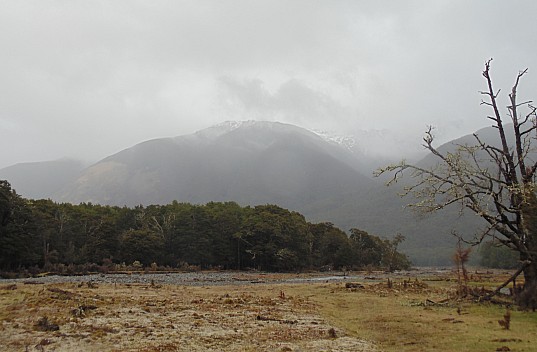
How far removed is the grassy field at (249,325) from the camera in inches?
620

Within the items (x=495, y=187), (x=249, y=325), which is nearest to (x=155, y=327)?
(x=249, y=325)

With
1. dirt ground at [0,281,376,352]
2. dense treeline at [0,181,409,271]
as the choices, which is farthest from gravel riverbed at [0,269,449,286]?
dirt ground at [0,281,376,352]

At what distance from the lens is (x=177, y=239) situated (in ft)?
342

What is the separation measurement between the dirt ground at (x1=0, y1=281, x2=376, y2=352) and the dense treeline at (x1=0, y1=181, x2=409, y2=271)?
53.6 metres

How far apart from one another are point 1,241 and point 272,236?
56268 millimetres

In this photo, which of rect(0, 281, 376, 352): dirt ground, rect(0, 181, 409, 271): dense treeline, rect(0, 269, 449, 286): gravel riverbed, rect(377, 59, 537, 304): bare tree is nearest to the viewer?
rect(0, 281, 376, 352): dirt ground

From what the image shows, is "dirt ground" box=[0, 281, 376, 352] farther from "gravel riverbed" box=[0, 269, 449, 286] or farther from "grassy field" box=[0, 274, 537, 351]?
"gravel riverbed" box=[0, 269, 449, 286]

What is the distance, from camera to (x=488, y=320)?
21.5 meters

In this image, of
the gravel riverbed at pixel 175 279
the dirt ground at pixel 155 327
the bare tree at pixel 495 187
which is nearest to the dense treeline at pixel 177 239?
the gravel riverbed at pixel 175 279

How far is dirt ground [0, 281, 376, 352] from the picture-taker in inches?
610

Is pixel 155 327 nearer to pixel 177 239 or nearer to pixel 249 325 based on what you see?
pixel 249 325

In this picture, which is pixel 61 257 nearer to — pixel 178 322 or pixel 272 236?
pixel 272 236

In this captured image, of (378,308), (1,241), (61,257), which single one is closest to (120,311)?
(378,308)

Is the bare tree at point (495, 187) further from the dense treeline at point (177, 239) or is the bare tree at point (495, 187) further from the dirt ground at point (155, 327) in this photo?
the dense treeline at point (177, 239)
